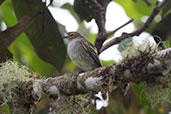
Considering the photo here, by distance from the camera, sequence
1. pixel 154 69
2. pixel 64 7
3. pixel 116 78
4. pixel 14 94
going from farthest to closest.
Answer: pixel 64 7 < pixel 14 94 < pixel 116 78 < pixel 154 69

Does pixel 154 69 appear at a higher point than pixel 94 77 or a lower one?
lower

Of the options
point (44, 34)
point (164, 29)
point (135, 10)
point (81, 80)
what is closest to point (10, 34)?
point (44, 34)

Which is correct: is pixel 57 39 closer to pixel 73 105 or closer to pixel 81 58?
pixel 81 58

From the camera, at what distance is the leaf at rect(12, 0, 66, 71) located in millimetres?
4516

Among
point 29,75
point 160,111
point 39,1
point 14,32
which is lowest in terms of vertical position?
point 160,111

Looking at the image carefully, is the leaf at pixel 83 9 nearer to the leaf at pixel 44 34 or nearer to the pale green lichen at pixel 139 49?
the leaf at pixel 44 34

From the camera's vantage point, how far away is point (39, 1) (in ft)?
15.3

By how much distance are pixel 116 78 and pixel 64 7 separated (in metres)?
2.65

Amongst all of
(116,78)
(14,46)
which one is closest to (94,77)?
(116,78)

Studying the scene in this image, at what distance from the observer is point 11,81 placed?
3346mm

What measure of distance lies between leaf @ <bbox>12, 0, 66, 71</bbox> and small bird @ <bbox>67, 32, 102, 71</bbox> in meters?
0.17

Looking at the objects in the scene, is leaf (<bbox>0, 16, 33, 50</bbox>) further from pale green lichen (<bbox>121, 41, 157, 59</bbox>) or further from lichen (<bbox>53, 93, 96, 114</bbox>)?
pale green lichen (<bbox>121, 41, 157, 59</bbox>)

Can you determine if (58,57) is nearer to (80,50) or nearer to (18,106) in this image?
(80,50)

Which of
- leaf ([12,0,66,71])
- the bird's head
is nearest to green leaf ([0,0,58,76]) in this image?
leaf ([12,0,66,71])
